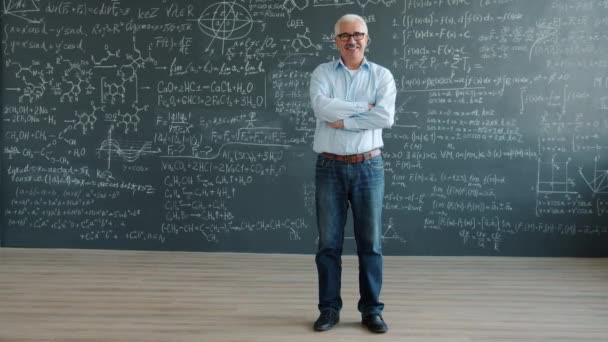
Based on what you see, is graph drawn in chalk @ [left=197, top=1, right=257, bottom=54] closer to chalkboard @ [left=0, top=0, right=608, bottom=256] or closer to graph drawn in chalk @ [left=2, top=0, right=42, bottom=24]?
chalkboard @ [left=0, top=0, right=608, bottom=256]

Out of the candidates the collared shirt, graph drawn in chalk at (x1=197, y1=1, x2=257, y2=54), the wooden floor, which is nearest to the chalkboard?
graph drawn in chalk at (x1=197, y1=1, x2=257, y2=54)

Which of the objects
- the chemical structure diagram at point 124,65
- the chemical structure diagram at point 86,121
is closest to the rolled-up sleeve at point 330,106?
the chemical structure diagram at point 124,65

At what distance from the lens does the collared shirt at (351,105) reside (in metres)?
3.43

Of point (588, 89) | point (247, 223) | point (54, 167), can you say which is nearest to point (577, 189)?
point (588, 89)

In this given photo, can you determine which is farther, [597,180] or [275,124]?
[275,124]

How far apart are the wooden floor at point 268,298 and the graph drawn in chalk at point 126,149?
814mm

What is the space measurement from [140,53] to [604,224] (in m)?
4.09

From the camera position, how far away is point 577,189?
5.25 meters

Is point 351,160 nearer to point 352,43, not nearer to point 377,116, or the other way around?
point 377,116

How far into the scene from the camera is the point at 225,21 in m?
5.32

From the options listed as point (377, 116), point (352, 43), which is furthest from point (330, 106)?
point (352, 43)

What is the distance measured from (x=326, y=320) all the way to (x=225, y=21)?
2850 mm

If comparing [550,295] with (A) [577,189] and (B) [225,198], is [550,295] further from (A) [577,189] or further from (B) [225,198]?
(B) [225,198]

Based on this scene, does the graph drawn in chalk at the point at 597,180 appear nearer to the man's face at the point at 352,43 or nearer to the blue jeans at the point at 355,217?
the blue jeans at the point at 355,217
